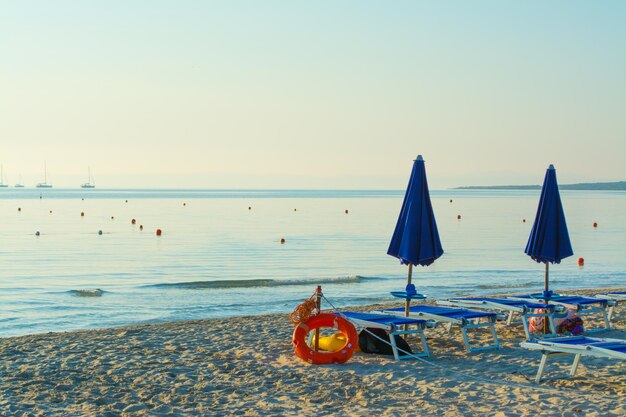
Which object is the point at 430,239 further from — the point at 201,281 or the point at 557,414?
the point at 201,281

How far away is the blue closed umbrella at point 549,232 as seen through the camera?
1159cm

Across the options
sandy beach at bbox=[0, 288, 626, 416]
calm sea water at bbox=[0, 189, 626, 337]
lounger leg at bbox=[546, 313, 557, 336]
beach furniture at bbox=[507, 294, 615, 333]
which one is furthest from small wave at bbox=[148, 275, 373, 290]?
lounger leg at bbox=[546, 313, 557, 336]

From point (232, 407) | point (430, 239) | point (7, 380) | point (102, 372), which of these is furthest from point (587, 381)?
point (7, 380)

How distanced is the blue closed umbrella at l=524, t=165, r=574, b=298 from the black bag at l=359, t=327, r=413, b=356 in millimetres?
2763

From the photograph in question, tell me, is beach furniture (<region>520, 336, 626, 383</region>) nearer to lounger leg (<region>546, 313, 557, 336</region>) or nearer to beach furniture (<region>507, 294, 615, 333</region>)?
lounger leg (<region>546, 313, 557, 336</region>)

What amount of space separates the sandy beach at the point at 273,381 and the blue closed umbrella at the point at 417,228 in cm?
129

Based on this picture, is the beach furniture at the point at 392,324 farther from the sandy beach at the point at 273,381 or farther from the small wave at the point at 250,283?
the small wave at the point at 250,283

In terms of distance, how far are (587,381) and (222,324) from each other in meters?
6.72

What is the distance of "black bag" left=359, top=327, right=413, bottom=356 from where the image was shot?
10.1m

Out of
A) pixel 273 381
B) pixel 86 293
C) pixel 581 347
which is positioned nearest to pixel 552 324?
pixel 581 347

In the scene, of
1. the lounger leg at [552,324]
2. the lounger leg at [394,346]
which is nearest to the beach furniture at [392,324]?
the lounger leg at [394,346]

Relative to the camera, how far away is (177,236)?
44.4m

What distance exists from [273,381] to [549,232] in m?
5.01

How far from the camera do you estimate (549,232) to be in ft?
38.1
